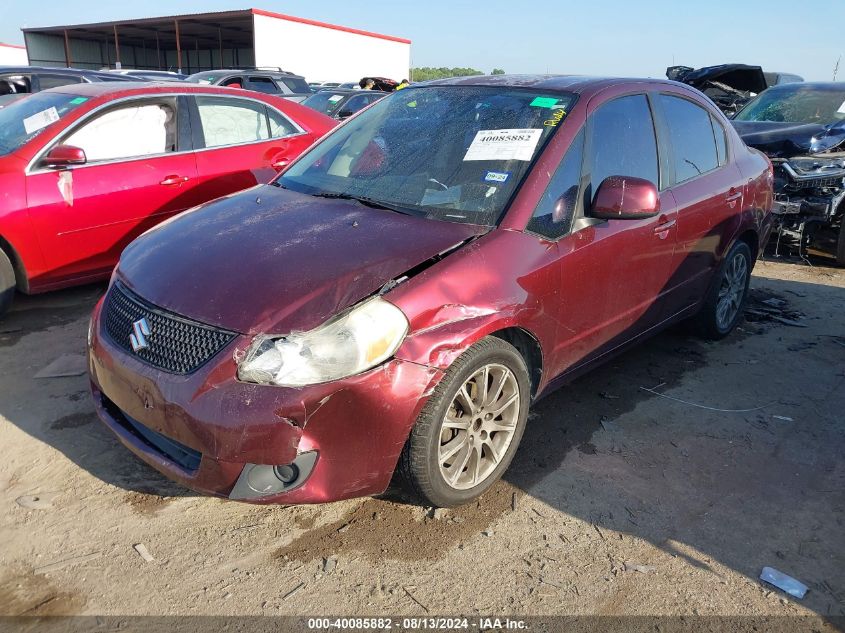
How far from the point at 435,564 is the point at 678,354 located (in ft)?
9.12

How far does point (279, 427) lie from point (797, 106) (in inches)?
324

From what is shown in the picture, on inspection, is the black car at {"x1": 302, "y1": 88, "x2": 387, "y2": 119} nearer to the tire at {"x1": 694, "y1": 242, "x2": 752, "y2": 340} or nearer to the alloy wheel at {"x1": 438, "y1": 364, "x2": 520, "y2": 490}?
the tire at {"x1": 694, "y1": 242, "x2": 752, "y2": 340}

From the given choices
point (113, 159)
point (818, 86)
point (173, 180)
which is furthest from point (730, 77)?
point (113, 159)

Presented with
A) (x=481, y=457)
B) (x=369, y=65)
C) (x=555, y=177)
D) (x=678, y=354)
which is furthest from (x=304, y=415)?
(x=369, y=65)

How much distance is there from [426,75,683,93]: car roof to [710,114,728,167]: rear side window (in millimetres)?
707

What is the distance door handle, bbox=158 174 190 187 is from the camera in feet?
17.1

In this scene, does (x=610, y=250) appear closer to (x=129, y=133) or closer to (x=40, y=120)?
(x=129, y=133)

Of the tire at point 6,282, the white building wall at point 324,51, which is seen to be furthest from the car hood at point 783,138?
the white building wall at point 324,51

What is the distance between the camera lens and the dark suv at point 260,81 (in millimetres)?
13860

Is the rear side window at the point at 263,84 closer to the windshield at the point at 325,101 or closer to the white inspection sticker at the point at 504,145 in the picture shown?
the windshield at the point at 325,101

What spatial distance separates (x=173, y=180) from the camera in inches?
207

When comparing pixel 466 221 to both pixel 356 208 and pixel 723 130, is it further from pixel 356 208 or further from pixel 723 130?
pixel 723 130

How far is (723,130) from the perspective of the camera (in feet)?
15.0

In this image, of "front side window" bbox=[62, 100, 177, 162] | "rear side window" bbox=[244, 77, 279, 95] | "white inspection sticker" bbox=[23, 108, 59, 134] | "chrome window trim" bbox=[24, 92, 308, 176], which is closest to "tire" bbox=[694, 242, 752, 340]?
"chrome window trim" bbox=[24, 92, 308, 176]
